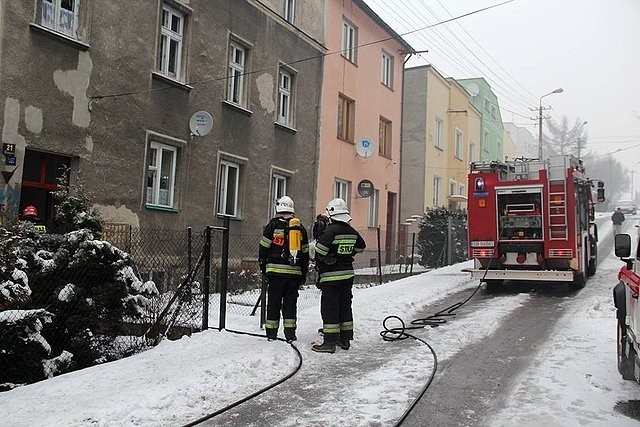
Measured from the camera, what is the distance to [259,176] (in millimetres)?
15242

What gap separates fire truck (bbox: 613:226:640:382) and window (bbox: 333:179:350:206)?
45.5 ft

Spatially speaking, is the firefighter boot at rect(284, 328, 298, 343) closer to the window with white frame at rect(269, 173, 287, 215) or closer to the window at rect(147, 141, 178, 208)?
the window at rect(147, 141, 178, 208)

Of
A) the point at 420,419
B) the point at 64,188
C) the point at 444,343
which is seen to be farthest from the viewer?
the point at 64,188

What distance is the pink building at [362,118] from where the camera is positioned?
18766mm

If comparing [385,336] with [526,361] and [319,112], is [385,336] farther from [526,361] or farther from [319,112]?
[319,112]

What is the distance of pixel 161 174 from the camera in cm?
1241

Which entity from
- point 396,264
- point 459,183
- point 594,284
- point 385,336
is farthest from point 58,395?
point 459,183

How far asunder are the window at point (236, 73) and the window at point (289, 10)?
269 centimetres

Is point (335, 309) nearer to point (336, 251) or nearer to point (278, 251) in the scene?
point (336, 251)

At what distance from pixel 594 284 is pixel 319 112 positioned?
30.8 ft

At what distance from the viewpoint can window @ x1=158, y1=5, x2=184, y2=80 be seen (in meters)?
12.3

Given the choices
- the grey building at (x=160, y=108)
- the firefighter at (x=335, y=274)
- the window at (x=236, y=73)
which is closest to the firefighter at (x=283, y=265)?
the firefighter at (x=335, y=274)

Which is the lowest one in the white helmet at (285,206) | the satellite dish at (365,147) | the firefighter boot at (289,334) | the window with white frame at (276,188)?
the firefighter boot at (289,334)

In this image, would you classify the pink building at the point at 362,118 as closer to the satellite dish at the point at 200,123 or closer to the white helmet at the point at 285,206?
the satellite dish at the point at 200,123
